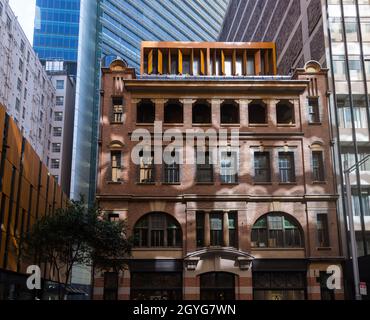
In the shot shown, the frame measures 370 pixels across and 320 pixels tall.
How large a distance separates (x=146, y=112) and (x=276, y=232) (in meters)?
13.5

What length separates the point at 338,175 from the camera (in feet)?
120

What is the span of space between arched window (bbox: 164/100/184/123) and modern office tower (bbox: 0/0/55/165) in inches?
1542

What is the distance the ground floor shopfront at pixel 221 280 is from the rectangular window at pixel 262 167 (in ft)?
20.0

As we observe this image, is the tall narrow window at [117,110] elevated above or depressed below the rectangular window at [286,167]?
above

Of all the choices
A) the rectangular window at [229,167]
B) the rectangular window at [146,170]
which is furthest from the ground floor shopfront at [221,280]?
the rectangular window at [146,170]

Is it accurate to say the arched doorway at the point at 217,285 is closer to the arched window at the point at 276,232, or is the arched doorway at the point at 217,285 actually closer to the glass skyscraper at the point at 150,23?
the arched window at the point at 276,232

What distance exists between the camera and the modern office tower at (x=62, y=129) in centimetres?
10006

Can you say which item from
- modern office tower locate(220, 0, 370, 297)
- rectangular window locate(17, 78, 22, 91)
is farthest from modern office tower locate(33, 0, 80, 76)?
modern office tower locate(220, 0, 370, 297)

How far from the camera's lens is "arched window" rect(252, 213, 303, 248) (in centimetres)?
3550

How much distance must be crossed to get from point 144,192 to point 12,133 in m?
10.5

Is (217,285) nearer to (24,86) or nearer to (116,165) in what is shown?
(116,165)

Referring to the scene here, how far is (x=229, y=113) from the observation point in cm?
3975

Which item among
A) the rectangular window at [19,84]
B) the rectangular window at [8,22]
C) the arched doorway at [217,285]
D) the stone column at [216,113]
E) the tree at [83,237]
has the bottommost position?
the arched doorway at [217,285]

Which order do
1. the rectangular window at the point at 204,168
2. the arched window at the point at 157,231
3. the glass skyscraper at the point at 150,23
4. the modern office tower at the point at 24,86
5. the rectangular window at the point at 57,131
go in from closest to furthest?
the arched window at the point at 157,231 < the rectangular window at the point at 204,168 < the modern office tower at the point at 24,86 < the rectangular window at the point at 57,131 < the glass skyscraper at the point at 150,23
